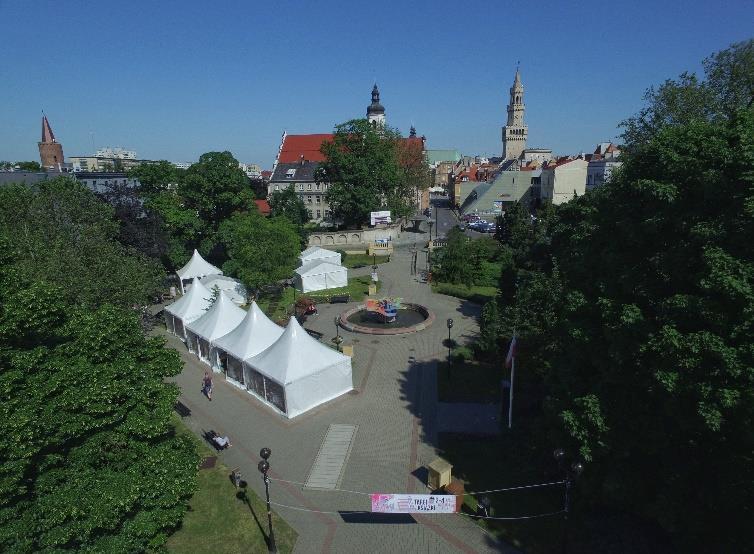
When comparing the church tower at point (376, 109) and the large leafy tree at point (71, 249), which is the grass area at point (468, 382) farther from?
the church tower at point (376, 109)

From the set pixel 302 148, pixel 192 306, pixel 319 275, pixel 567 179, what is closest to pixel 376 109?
pixel 302 148

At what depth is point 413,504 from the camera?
39.1ft

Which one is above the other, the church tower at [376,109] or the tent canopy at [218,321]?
the church tower at [376,109]

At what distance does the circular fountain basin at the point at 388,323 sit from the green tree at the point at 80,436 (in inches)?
650

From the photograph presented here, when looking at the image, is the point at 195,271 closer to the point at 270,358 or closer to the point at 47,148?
the point at 270,358

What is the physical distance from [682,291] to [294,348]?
45.8 feet

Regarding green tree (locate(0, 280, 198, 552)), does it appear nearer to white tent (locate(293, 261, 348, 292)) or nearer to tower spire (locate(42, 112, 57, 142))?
white tent (locate(293, 261, 348, 292))

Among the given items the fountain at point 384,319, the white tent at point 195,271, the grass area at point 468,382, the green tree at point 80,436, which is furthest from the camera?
the white tent at point 195,271

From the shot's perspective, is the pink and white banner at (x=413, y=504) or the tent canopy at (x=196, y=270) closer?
the pink and white banner at (x=413, y=504)

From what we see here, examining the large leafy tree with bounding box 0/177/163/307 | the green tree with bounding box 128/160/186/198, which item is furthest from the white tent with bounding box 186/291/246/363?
the green tree with bounding box 128/160/186/198

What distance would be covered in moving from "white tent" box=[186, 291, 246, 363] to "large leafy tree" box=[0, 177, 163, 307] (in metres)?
2.96

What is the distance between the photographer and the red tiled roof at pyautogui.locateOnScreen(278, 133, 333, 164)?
3319 inches

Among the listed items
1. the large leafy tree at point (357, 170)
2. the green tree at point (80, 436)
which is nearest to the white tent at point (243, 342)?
the green tree at point (80, 436)

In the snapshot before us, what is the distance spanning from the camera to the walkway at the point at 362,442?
12.8 metres
